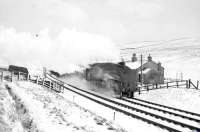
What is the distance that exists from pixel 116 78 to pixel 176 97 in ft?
24.0

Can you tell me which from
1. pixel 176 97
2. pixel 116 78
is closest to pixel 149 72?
pixel 116 78

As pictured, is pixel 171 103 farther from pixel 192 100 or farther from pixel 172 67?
pixel 172 67

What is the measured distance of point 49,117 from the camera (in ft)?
38.3

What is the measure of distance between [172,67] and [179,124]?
89.0m

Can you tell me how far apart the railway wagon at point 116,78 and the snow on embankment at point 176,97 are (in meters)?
1.99

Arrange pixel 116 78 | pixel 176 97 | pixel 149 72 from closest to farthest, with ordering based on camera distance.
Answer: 1. pixel 176 97
2. pixel 116 78
3. pixel 149 72

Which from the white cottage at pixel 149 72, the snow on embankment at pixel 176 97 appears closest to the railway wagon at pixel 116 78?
the snow on embankment at pixel 176 97

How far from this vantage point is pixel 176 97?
82.6ft

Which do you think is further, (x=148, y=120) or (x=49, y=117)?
(x=148, y=120)

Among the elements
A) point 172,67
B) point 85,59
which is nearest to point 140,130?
point 85,59

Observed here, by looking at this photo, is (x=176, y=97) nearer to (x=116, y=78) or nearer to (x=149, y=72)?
(x=116, y=78)

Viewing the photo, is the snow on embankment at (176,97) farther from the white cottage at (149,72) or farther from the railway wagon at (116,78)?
the white cottage at (149,72)

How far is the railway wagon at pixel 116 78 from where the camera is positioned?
26.7 meters

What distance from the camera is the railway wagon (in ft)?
87.6
